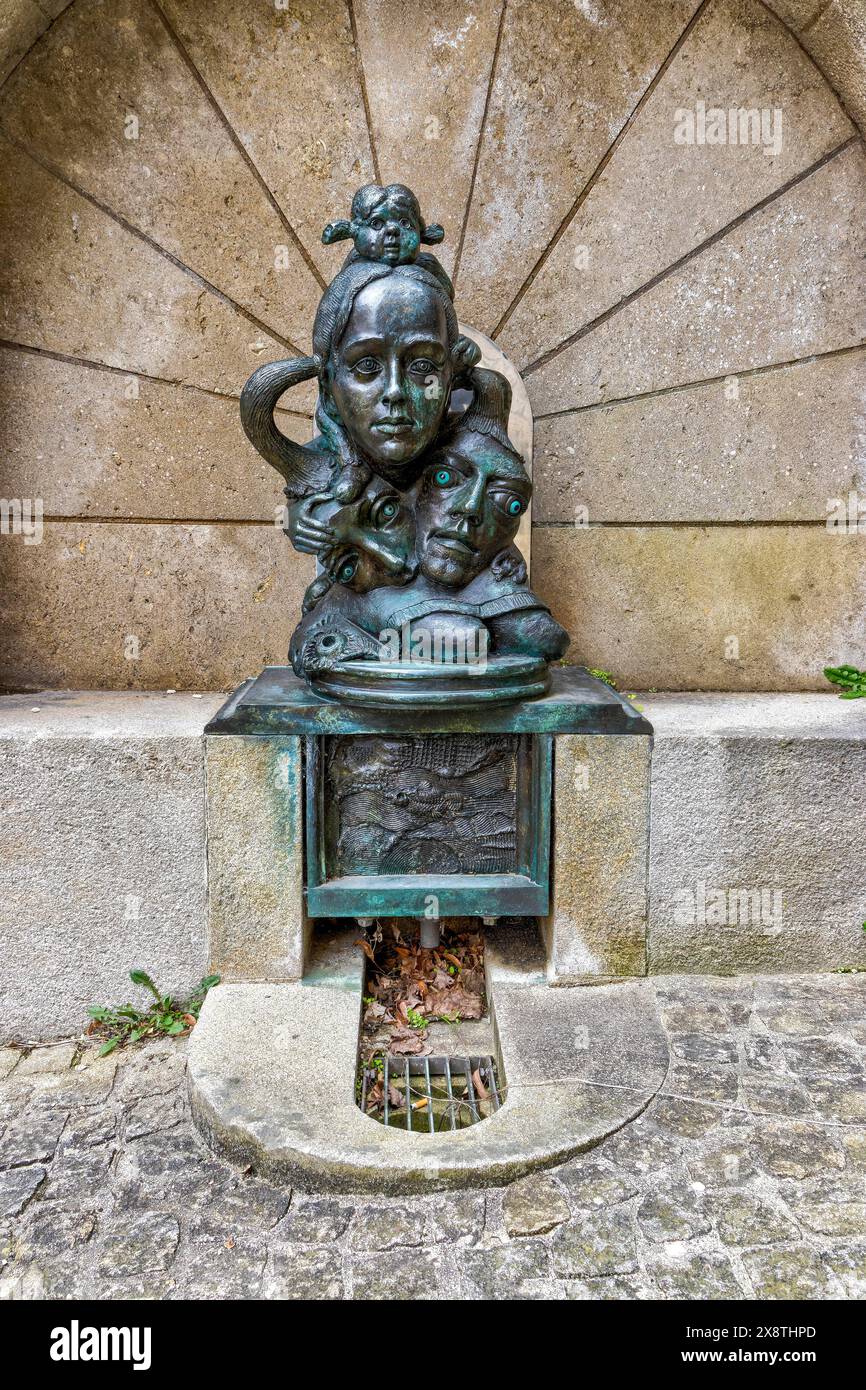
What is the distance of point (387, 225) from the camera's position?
3168mm

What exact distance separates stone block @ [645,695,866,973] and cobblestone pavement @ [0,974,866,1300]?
51 cm

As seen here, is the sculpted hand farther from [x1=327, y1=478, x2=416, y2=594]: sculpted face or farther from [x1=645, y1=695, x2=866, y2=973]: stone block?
[x1=645, y1=695, x2=866, y2=973]: stone block

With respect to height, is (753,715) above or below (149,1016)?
above

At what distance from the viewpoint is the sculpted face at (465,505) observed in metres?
3.36

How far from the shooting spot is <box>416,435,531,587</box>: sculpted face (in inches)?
132

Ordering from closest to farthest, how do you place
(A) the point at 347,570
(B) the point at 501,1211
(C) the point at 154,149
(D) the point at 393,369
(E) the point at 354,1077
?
(B) the point at 501,1211 → (E) the point at 354,1077 → (D) the point at 393,369 → (A) the point at 347,570 → (C) the point at 154,149

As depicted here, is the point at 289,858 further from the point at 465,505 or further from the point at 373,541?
the point at 465,505

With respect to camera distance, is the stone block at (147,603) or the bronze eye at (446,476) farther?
the stone block at (147,603)

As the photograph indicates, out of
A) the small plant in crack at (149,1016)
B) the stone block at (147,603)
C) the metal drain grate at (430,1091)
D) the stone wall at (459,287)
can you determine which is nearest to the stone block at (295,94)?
the stone wall at (459,287)

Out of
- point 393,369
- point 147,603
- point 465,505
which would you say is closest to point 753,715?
point 465,505

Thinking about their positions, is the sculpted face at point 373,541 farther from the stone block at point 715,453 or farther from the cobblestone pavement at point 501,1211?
the cobblestone pavement at point 501,1211

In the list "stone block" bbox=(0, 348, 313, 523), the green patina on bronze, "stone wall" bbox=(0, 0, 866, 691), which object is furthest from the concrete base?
"stone block" bbox=(0, 348, 313, 523)

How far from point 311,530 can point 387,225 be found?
3.30 feet

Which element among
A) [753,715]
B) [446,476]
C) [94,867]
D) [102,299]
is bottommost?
[94,867]
